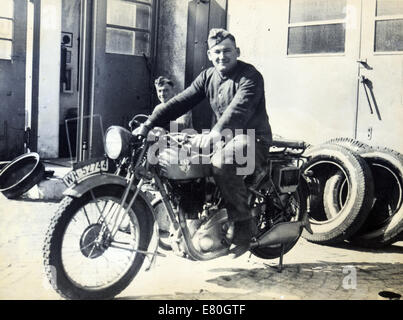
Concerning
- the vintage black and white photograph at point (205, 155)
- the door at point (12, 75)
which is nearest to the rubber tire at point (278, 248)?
the vintage black and white photograph at point (205, 155)

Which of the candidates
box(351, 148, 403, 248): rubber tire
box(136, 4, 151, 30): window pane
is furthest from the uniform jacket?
box(136, 4, 151, 30): window pane

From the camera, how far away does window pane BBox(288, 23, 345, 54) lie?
6.52m

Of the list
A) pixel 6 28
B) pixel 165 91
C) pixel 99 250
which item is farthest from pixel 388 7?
pixel 6 28

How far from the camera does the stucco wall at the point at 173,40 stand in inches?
303

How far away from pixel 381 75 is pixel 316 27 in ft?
3.83

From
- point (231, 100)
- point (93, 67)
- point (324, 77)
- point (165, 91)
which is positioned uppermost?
point (93, 67)

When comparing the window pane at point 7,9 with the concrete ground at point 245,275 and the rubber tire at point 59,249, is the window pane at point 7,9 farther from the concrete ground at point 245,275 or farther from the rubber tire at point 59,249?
the rubber tire at point 59,249

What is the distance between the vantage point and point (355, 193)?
5273 millimetres

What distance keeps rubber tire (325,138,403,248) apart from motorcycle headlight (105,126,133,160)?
316 centimetres

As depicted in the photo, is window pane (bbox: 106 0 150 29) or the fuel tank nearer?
the fuel tank

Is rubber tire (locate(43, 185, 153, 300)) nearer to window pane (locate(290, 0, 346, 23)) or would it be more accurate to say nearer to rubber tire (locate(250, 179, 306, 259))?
rubber tire (locate(250, 179, 306, 259))

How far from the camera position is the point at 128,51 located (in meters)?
7.93

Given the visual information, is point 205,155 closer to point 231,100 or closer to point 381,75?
point 231,100

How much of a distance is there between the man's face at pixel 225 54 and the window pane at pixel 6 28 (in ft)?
19.9
